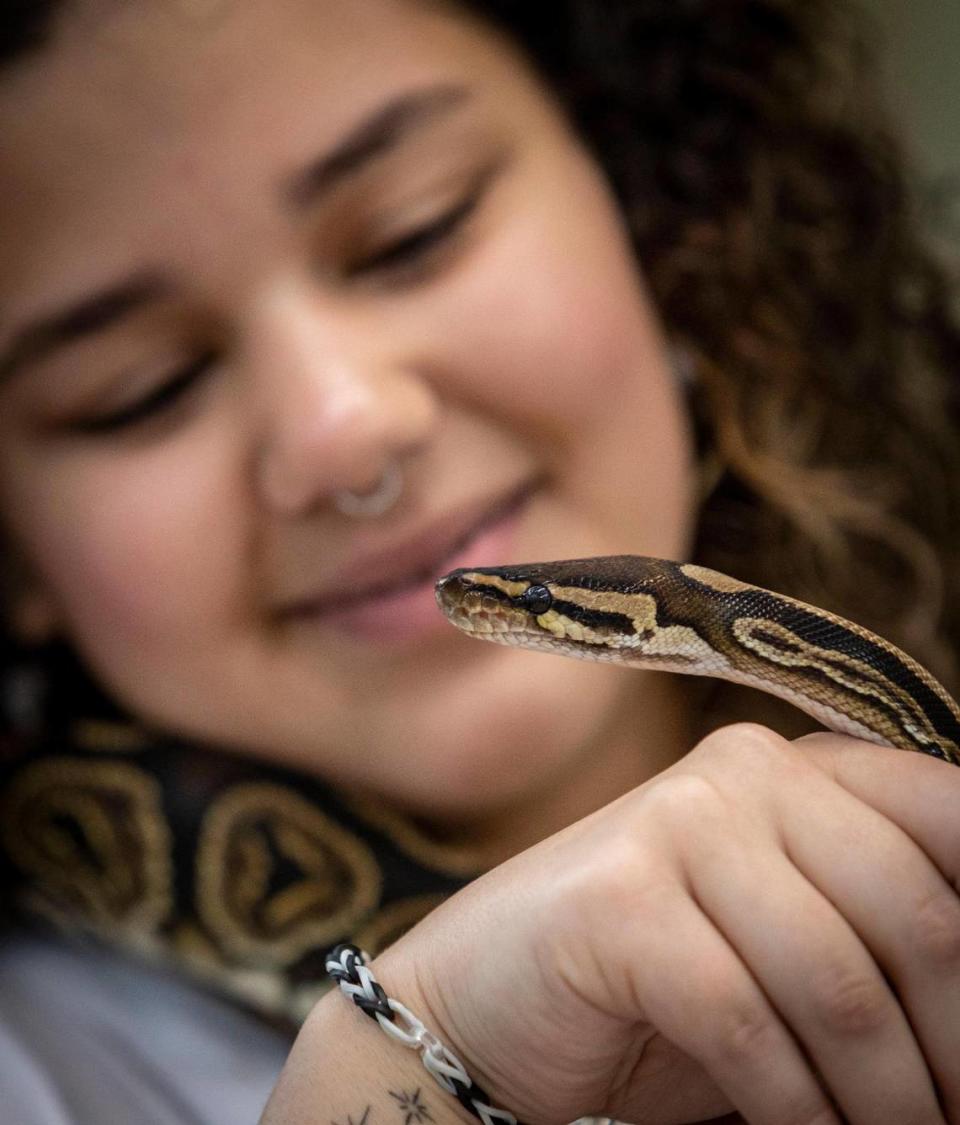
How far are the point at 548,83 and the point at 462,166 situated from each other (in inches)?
12.7

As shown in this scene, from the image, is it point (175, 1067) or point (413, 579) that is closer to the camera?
point (413, 579)

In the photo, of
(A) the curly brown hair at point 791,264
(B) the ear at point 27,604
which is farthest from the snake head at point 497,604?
(B) the ear at point 27,604

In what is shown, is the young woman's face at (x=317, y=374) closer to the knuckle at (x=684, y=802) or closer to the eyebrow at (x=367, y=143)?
the eyebrow at (x=367, y=143)

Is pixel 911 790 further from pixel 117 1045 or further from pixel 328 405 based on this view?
pixel 117 1045

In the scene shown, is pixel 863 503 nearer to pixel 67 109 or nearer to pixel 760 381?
pixel 760 381

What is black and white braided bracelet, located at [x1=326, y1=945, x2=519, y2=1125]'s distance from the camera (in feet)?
1.98

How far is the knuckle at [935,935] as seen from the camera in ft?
1.80

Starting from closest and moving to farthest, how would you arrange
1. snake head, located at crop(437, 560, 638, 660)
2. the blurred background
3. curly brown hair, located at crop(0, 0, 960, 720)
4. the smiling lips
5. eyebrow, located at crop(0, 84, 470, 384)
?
snake head, located at crop(437, 560, 638, 660), the smiling lips, eyebrow, located at crop(0, 84, 470, 384), curly brown hair, located at crop(0, 0, 960, 720), the blurred background

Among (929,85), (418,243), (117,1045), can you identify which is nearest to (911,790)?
(418,243)

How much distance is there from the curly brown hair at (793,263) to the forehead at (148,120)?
30 centimetres

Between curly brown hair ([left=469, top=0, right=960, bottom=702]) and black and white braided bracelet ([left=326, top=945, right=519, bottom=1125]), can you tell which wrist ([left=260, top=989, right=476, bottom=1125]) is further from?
curly brown hair ([left=469, top=0, right=960, bottom=702])

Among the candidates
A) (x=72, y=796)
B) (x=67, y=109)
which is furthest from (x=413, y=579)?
(x=72, y=796)

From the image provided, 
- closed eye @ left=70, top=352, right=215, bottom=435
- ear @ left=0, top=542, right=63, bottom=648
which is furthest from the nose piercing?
ear @ left=0, top=542, right=63, bottom=648

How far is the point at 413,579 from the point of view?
2.83 ft
